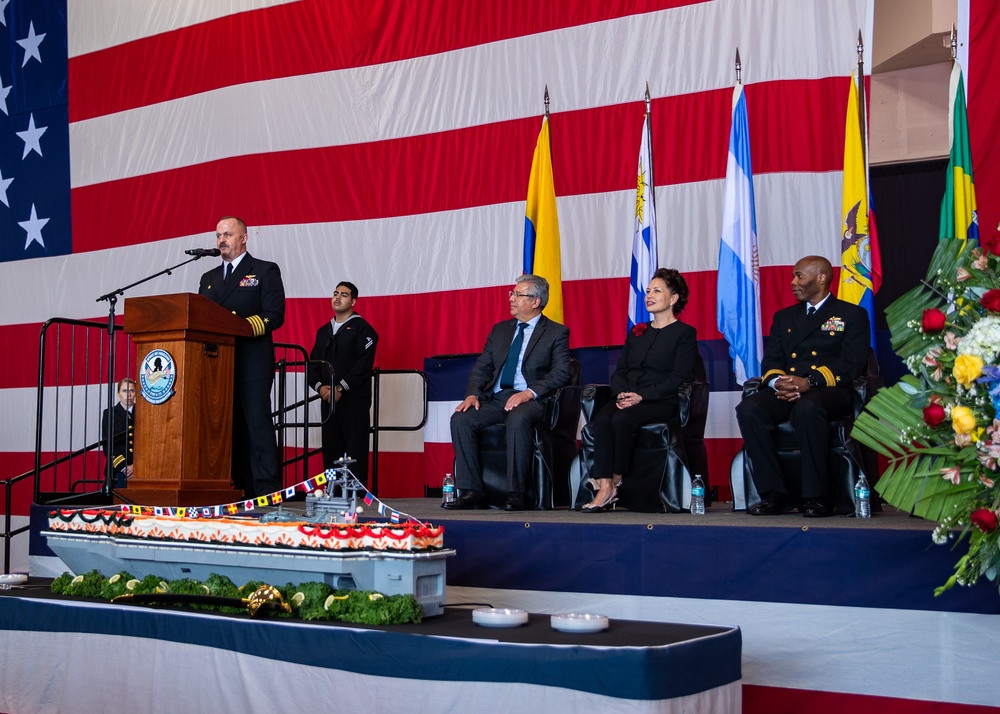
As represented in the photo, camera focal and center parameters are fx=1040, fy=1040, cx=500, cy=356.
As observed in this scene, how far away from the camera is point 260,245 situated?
7.35m

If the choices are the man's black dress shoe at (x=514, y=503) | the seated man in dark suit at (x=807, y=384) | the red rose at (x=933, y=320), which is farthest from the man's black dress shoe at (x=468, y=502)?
the red rose at (x=933, y=320)

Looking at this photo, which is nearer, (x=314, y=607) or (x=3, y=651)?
(x=314, y=607)

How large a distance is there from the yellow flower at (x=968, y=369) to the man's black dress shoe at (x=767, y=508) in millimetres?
1775

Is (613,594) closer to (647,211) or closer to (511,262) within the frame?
(647,211)

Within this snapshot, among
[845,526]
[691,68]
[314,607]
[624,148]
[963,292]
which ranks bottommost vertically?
[314,607]

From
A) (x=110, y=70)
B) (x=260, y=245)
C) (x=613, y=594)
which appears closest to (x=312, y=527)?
(x=613, y=594)

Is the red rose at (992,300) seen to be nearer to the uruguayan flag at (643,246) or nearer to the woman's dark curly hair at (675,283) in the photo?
the woman's dark curly hair at (675,283)

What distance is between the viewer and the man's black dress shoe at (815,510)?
382 cm

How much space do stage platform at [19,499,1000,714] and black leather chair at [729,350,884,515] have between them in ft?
1.23

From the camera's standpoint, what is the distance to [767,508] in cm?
A: 395

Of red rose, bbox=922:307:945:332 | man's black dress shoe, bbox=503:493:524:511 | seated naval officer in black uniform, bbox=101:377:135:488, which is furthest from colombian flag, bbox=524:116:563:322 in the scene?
red rose, bbox=922:307:945:332

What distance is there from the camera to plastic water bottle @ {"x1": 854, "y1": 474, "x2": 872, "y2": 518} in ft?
12.5

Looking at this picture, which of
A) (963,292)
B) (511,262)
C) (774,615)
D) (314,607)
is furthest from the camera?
(511,262)

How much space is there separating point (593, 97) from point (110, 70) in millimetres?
4101
